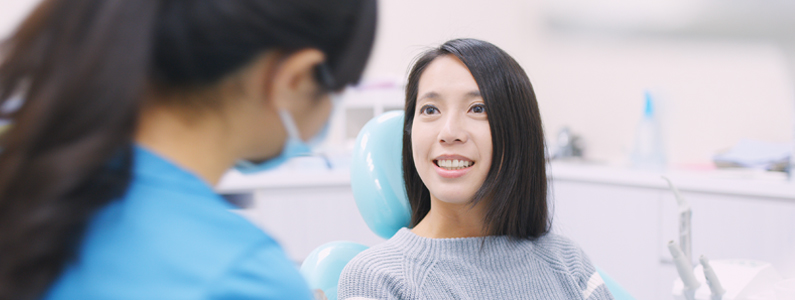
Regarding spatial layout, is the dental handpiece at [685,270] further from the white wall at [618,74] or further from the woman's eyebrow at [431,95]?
the white wall at [618,74]

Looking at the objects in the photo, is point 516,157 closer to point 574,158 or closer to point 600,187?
point 600,187

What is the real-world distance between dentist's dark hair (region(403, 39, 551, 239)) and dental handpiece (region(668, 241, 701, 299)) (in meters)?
0.28

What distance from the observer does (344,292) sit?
1056 mm

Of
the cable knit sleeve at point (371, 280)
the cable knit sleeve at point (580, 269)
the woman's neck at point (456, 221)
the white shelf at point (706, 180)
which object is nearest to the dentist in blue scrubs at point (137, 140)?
the cable knit sleeve at point (371, 280)

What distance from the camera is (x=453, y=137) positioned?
3.62ft

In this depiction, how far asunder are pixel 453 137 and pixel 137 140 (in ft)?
2.33

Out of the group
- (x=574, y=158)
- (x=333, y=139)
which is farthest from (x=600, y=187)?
(x=333, y=139)

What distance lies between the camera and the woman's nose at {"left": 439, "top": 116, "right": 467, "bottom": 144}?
1103mm

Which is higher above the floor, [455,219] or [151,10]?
[151,10]

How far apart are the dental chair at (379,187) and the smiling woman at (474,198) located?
0.37 feet

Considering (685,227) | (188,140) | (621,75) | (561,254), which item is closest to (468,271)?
(561,254)

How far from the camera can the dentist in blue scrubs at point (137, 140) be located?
411 mm

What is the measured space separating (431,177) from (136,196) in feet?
2.48

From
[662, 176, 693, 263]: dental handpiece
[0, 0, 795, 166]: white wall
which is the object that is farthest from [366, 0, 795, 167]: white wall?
[662, 176, 693, 263]: dental handpiece
